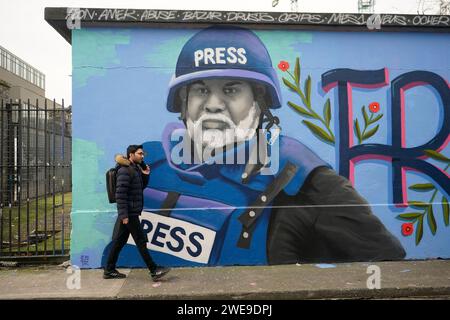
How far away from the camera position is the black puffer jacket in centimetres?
573

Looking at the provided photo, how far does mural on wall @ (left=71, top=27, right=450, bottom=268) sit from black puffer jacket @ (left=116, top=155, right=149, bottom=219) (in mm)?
712

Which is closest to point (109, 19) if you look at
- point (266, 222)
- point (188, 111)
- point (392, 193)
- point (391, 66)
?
→ point (188, 111)

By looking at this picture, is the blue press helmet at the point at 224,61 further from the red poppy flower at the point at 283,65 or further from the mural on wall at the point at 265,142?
the red poppy flower at the point at 283,65

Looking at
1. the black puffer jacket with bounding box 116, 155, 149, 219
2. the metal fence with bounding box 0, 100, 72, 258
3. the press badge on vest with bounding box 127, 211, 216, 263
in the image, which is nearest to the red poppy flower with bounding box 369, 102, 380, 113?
the press badge on vest with bounding box 127, 211, 216, 263

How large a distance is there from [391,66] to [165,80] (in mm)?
3874

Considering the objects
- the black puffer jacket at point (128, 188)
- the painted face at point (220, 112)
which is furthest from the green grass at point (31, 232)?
the painted face at point (220, 112)

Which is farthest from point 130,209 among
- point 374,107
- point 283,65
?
point 374,107

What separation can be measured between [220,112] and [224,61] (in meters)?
0.84

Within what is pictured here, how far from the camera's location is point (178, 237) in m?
6.60

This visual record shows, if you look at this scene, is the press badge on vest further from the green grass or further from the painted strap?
the green grass

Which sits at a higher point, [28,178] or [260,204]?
[28,178]

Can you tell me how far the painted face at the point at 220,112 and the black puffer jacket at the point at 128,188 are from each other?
50.2 inches

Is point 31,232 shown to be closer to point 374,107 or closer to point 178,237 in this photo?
point 178,237

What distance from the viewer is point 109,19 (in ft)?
21.3
